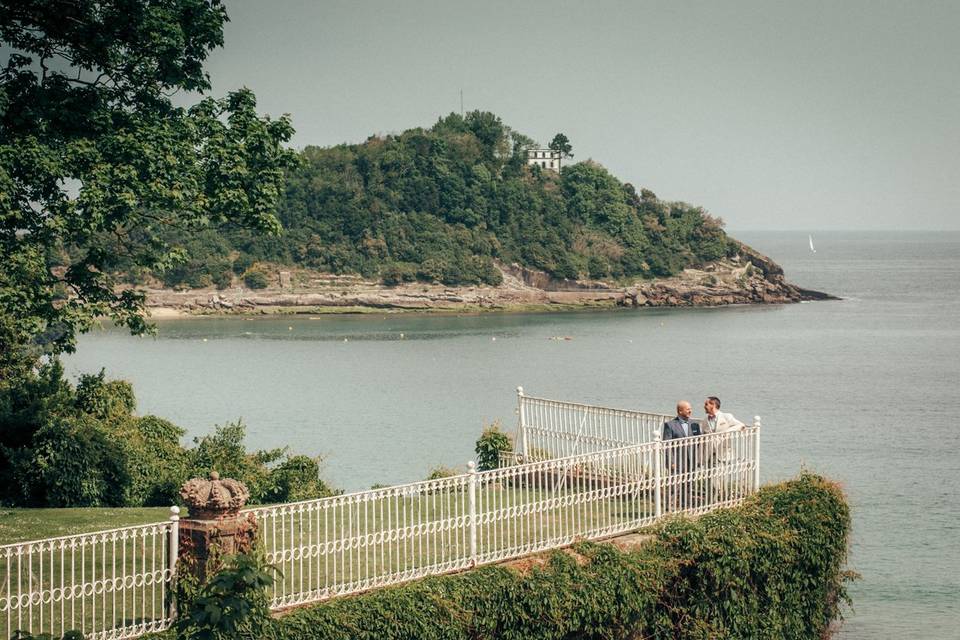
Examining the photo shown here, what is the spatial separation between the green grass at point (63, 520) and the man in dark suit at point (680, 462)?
24.5 feet

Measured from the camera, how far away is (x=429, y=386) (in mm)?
68938

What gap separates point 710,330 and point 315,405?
54842mm

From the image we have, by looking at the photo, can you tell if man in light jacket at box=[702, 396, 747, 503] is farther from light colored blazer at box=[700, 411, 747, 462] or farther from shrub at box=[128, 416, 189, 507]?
shrub at box=[128, 416, 189, 507]

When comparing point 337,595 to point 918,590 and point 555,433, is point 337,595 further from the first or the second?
point 918,590

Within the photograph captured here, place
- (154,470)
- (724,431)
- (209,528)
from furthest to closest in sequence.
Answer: (154,470) < (724,431) < (209,528)

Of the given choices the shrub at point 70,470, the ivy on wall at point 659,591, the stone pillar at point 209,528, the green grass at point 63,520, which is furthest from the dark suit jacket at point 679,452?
the shrub at point 70,470

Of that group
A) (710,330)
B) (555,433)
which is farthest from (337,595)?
(710,330)

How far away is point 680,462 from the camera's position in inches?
690

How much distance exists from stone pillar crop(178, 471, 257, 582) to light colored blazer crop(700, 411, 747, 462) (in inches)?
311

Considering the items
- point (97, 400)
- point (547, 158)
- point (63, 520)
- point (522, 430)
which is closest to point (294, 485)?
point (97, 400)

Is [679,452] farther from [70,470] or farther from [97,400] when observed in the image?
[97,400]

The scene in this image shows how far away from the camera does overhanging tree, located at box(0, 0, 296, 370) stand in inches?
661

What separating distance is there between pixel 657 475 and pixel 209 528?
697 cm

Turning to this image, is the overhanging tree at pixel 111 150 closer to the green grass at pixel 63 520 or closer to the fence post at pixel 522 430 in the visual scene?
the green grass at pixel 63 520
